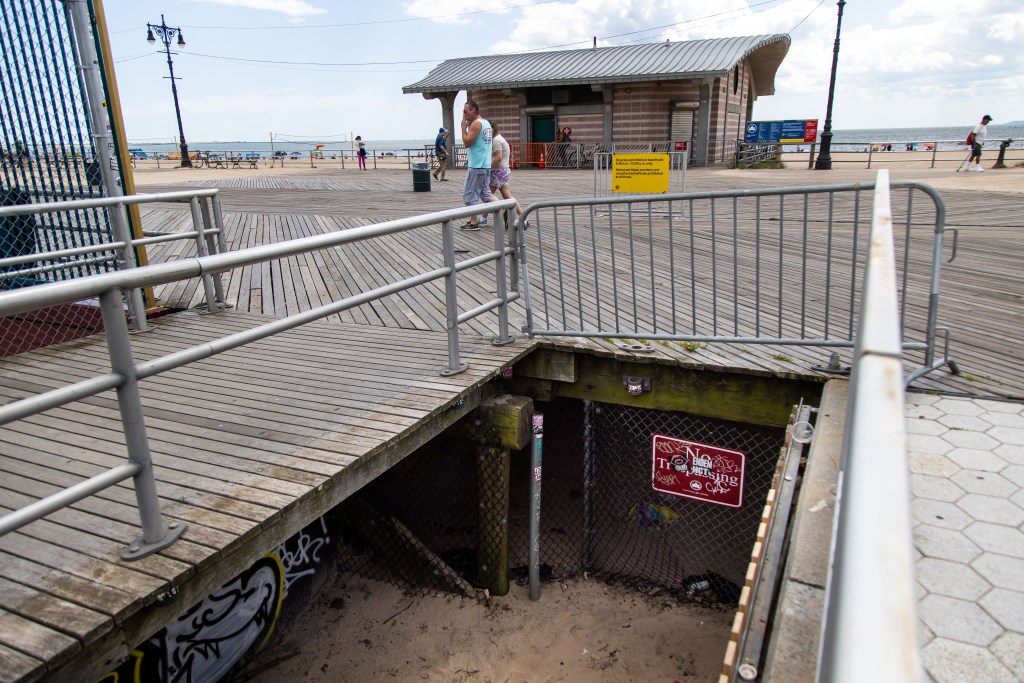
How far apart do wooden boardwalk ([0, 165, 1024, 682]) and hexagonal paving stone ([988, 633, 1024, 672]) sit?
2.39 meters

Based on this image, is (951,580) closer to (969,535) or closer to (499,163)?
(969,535)

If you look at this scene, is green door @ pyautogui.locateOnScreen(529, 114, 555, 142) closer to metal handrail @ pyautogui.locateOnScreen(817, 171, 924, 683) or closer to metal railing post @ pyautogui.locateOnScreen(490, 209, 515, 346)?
metal railing post @ pyautogui.locateOnScreen(490, 209, 515, 346)

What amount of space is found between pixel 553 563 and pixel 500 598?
0.85 m

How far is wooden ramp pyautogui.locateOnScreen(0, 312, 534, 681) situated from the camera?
253 cm

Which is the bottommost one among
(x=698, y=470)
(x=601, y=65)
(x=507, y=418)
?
(x=698, y=470)

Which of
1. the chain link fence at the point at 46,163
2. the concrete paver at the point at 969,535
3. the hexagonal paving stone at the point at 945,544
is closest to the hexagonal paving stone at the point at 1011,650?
the concrete paver at the point at 969,535

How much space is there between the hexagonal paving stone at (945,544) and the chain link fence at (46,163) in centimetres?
577

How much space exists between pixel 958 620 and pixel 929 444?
144 cm

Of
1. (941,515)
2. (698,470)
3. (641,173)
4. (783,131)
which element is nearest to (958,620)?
(941,515)

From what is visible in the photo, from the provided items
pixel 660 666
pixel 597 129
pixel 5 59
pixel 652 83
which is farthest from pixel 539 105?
pixel 660 666

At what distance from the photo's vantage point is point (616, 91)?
27.7 m

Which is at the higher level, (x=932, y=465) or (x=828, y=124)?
(x=828, y=124)

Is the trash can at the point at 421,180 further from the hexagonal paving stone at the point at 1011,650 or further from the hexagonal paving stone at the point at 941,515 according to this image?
the hexagonal paving stone at the point at 1011,650

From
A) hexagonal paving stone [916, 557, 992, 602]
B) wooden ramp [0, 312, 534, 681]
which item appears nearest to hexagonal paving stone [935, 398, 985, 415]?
hexagonal paving stone [916, 557, 992, 602]
